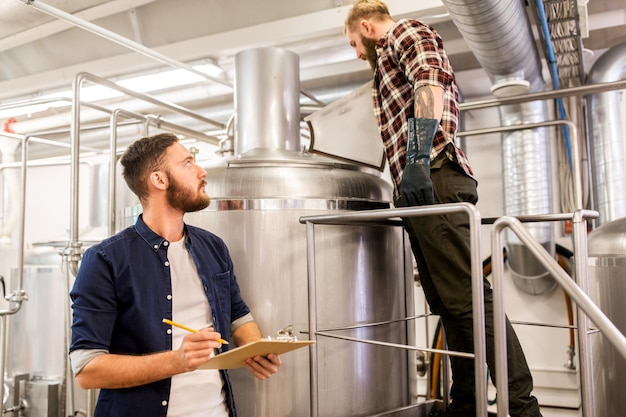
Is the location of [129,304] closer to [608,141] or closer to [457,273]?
[457,273]

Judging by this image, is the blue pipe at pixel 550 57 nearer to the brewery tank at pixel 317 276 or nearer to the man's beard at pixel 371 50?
the man's beard at pixel 371 50

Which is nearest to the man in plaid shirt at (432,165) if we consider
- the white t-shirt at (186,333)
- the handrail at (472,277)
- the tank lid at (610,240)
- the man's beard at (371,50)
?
the man's beard at (371,50)

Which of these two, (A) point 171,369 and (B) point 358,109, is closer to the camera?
(A) point 171,369

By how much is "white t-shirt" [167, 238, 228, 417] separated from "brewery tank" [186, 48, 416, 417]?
1.05 feet

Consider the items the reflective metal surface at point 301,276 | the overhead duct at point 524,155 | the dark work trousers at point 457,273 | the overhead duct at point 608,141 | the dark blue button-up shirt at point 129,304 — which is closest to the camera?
the dark blue button-up shirt at point 129,304

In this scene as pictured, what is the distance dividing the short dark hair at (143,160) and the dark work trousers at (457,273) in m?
0.74

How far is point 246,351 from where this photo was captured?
49.8 inches

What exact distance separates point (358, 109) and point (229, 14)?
1742 mm

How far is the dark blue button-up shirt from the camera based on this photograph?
1.35m

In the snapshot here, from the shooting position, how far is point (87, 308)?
1339 millimetres

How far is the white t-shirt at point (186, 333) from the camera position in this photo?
1405 mm

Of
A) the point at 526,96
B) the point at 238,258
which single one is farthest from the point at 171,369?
the point at 526,96

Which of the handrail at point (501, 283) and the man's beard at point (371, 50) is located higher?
the man's beard at point (371, 50)

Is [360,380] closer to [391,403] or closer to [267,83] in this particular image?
[391,403]
